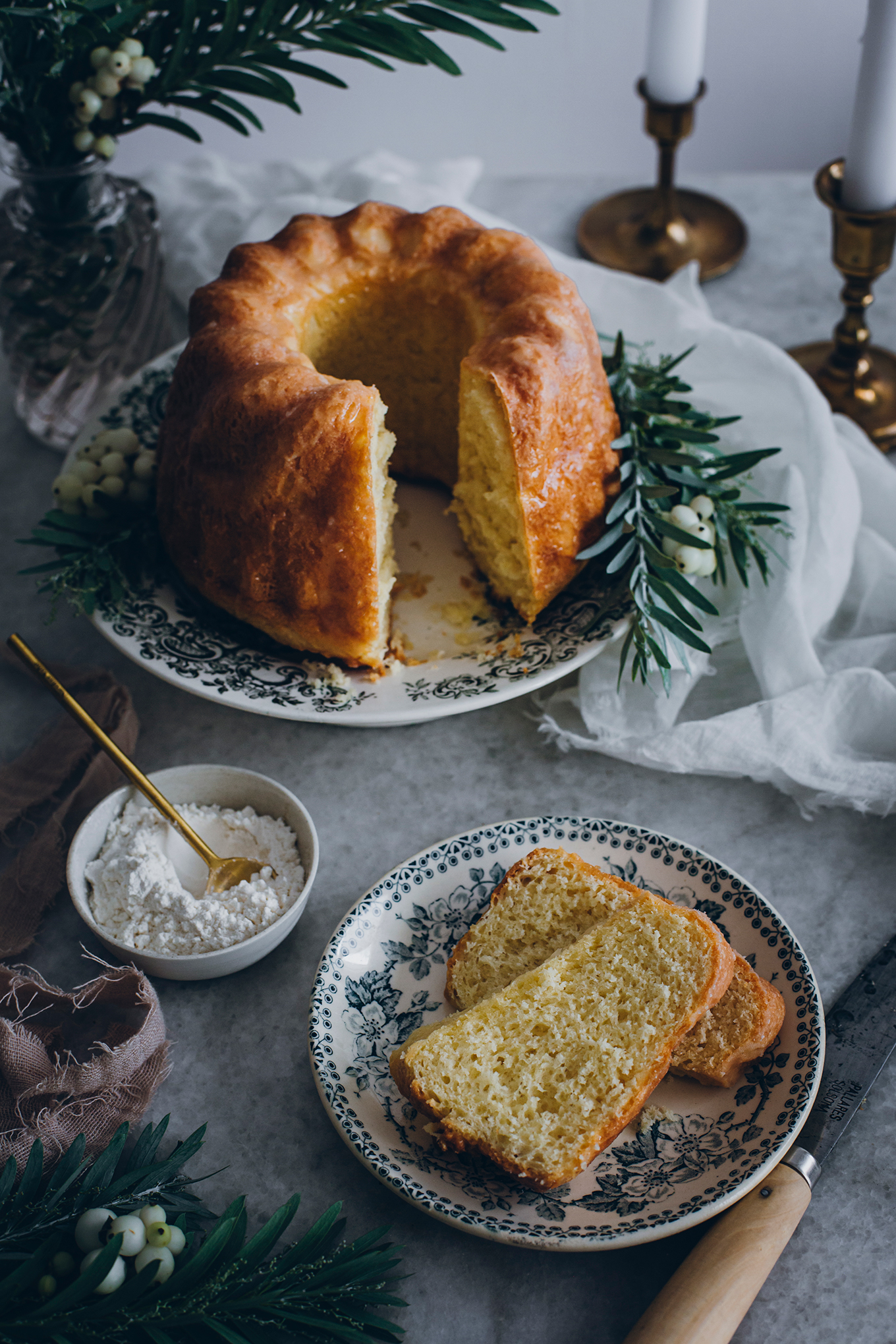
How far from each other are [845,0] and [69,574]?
3541mm

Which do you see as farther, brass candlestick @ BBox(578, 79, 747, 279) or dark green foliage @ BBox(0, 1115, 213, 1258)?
brass candlestick @ BBox(578, 79, 747, 279)

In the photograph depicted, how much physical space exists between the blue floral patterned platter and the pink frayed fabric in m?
0.51

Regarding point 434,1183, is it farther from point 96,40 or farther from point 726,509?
point 96,40

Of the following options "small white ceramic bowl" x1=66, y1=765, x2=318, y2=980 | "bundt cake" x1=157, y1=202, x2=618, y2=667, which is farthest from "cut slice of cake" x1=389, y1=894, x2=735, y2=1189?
"bundt cake" x1=157, y1=202, x2=618, y2=667

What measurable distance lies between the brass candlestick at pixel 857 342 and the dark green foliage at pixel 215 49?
29.2 inches

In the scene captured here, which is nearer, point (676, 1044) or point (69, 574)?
point (676, 1044)

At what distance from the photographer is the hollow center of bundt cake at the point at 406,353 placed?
2.29 metres

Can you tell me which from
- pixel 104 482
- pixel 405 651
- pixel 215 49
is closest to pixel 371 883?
pixel 405 651

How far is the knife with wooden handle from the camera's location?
1291 mm

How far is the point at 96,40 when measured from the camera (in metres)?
2.14

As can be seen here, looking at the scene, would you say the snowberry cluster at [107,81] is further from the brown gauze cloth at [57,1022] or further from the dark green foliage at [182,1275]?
the dark green foliage at [182,1275]

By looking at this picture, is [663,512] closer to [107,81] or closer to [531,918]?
[531,918]

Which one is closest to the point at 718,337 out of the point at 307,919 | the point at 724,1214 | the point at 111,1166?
the point at 307,919

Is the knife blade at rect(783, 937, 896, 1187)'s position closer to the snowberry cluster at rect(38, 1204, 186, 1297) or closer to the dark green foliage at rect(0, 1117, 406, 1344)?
the dark green foliage at rect(0, 1117, 406, 1344)
